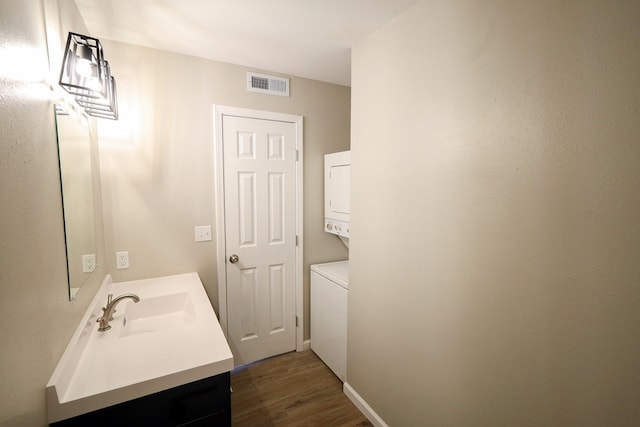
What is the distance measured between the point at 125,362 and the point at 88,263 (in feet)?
1.87

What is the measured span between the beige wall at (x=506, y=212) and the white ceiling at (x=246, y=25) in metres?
0.21

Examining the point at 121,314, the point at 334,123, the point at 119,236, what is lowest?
the point at 121,314

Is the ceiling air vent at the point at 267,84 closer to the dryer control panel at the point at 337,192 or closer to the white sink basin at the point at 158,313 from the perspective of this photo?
the dryer control panel at the point at 337,192

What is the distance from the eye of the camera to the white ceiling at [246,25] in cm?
157

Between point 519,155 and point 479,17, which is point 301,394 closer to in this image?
point 519,155

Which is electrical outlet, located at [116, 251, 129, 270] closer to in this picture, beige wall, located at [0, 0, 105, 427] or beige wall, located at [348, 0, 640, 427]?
beige wall, located at [0, 0, 105, 427]

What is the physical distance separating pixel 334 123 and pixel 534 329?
2.25 m

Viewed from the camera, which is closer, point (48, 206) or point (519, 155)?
point (48, 206)

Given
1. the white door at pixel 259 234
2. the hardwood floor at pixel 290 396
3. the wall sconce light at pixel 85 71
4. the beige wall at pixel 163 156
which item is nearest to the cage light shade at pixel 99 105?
the wall sconce light at pixel 85 71

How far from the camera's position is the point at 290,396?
2178 mm

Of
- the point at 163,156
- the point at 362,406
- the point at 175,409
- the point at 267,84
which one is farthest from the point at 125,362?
the point at 267,84

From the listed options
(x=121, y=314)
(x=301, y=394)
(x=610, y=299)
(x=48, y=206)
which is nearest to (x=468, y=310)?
(x=610, y=299)

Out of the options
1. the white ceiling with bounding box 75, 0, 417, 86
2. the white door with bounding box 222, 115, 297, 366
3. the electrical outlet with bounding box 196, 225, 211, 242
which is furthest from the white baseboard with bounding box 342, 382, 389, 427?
the white ceiling with bounding box 75, 0, 417, 86

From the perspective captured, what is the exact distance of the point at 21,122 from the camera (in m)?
0.81
